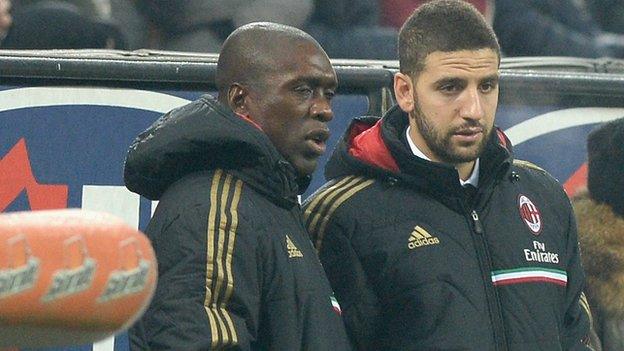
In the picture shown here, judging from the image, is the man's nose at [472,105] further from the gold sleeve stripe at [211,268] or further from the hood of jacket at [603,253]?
the hood of jacket at [603,253]

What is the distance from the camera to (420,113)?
2719 millimetres

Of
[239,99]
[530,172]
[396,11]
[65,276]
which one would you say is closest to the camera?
[65,276]

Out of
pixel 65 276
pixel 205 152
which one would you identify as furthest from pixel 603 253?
pixel 65 276

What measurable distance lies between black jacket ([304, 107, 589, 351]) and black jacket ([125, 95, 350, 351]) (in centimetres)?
Answer: 27

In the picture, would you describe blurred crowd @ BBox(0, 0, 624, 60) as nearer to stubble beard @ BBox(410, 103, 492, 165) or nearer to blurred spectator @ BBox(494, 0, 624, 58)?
blurred spectator @ BBox(494, 0, 624, 58)

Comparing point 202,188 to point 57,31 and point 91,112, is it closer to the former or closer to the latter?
point 91,112

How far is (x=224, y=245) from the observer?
83.5 inches

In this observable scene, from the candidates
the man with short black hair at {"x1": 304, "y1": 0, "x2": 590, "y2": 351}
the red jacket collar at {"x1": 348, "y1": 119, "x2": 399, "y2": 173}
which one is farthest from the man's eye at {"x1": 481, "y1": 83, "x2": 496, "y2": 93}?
the red jacket collar at {"x1": 348, "y1": 119, "x2": 399, "y2": 173}

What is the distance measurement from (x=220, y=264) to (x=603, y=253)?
5.91 feet

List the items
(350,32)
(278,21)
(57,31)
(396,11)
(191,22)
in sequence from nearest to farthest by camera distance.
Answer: (57,31) → (191,22) → (278,21) → (350,32) → (396,11)

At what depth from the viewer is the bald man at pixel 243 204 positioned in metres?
2.08

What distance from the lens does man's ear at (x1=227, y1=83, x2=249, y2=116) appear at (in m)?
2.35

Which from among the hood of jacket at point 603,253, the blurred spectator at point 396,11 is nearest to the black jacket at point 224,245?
the hood of jacket at point 603,253

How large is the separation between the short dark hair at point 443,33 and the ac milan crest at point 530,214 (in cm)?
36
